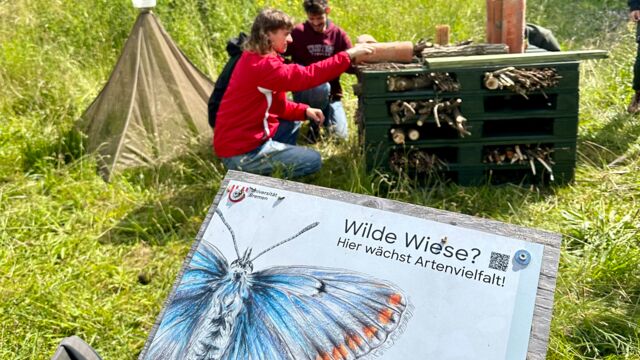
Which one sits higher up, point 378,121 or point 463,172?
point 378,121

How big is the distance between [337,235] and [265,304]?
1.11 ft

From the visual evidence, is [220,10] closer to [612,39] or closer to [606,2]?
[612,39]

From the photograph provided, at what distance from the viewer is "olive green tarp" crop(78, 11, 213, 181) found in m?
4.96

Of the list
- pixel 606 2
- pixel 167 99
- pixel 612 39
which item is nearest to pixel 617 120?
pixel 612 39

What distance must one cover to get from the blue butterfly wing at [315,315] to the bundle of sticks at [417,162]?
7.67 feet

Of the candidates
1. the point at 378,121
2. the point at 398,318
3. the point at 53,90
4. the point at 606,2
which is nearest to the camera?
the point at 398,318

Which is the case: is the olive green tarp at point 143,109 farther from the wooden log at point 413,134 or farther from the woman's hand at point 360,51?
the wooden log at point 413,134

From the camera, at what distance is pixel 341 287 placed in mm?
1859

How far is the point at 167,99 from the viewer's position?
16.8ft

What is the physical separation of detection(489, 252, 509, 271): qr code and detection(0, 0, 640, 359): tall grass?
1.26 m

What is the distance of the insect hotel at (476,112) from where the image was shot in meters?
3.84

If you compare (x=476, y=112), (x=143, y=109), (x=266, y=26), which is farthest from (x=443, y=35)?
(x=143, y=109)

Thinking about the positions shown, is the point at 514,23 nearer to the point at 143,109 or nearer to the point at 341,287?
the point at 341,287

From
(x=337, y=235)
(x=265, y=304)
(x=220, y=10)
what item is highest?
(x=220, y=10)
